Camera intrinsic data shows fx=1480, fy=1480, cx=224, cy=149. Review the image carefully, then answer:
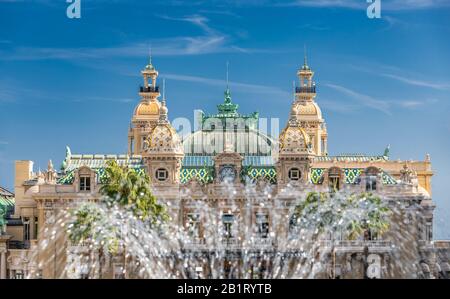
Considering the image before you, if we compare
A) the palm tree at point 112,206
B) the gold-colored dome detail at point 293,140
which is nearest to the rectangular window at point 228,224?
the gold-colored dome detail at point 293,140

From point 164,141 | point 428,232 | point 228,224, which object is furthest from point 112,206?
point 428,232

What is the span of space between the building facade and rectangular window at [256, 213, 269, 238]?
126 mm

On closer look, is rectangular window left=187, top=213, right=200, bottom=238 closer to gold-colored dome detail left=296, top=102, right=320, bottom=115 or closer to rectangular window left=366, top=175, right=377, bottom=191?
rectangular window left=366, top=175, right=377, bottom=191

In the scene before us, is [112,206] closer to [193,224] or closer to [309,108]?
[193,224]

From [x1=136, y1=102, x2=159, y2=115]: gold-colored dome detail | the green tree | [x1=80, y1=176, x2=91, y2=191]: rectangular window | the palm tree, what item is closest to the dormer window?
[x1=80, y1=176, x2=91, y2=191]: rectangular window

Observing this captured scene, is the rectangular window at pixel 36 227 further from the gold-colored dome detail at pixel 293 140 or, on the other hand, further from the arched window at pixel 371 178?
the arched window at pixel 371 178

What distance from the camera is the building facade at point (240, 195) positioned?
147m

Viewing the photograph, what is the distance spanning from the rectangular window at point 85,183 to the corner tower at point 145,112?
2715 centimetres

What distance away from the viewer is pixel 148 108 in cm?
18475

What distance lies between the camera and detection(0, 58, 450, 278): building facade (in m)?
147

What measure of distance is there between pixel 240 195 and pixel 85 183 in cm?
1637
